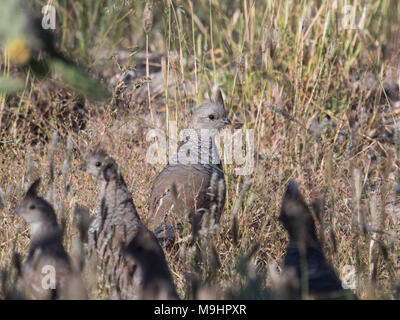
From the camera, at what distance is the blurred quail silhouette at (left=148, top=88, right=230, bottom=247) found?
12.8 ft

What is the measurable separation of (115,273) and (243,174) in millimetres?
2078

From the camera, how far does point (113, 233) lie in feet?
8.05

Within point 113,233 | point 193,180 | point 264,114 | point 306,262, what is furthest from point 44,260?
point 264,114

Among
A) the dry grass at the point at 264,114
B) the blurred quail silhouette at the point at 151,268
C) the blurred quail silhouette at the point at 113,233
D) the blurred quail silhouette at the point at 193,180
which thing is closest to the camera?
the blurred quail silhouette at the point at 151,268

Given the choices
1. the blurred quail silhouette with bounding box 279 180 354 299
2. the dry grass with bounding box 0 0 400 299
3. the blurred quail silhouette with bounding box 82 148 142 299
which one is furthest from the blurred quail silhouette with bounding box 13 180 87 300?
the blurred quail silhouette with bounding box 279 180 354 299

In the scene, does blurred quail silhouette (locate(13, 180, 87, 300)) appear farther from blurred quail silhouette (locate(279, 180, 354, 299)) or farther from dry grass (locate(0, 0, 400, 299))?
blurred quail silhouette (locate(279, 180, 354, 299))

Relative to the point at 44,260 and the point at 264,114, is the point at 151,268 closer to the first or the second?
the point at 44,260

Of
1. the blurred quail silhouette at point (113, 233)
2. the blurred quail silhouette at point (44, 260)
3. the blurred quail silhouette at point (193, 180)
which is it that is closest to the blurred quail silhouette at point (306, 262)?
the blurred quail silhouette at point (193, 180)

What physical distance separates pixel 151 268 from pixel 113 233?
0.89 feet

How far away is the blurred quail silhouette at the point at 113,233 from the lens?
2.59m

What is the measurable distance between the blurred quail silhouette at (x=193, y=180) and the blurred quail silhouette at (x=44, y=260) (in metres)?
0.70

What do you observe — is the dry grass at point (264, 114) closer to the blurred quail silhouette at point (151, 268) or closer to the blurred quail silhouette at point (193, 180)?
the blurred quail silhouette at point (193, 180)

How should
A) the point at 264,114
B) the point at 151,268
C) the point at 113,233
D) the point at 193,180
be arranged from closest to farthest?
the point at 113,233, the point at 151,268, the point at 193,180, the point at 264,114

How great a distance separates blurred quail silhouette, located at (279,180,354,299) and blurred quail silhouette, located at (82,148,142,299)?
0.71 meters
